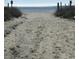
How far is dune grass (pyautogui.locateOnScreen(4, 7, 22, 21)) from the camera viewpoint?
1.51 metres

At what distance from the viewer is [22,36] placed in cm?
155

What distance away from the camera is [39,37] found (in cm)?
154

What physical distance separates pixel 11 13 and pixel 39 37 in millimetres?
277

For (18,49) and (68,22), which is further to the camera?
(68,22)

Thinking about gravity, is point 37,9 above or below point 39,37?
above

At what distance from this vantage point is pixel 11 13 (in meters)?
1.61

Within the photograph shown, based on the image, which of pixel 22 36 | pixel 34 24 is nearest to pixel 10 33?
pixel 22 36

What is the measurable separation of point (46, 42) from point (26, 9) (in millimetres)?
274

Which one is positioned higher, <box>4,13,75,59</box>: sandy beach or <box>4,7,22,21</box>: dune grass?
<box>4,7,22,21</box>: dune grass

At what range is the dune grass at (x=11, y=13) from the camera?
1507mm

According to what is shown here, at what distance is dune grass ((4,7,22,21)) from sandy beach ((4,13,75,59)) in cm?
3

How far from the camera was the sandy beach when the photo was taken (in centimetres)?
144

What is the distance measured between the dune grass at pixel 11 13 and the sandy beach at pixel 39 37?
0.03 m
